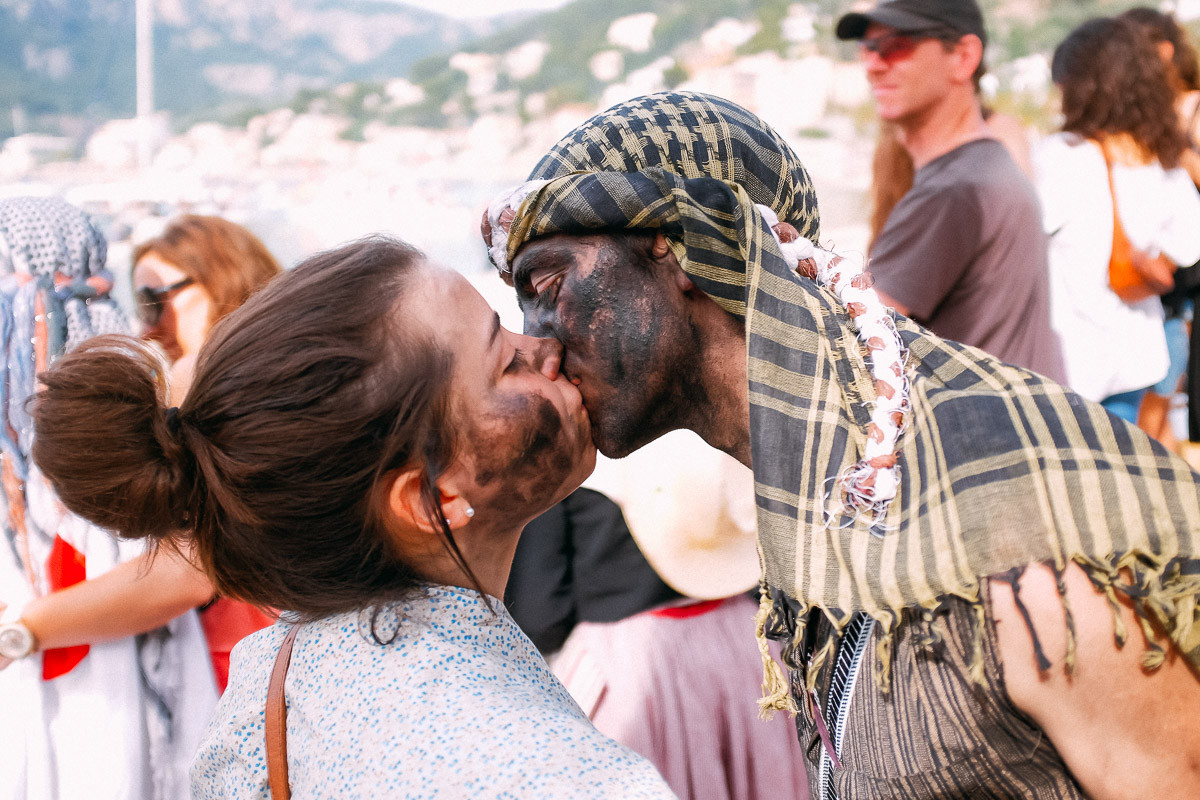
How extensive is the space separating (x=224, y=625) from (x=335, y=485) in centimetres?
174

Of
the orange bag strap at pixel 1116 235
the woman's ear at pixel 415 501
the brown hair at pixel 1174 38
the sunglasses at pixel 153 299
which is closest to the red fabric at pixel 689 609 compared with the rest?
the woman's ear at pixel 415 501

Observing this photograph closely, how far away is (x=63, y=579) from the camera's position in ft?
9.38

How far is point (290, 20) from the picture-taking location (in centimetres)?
859

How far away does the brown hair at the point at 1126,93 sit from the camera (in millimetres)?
4430

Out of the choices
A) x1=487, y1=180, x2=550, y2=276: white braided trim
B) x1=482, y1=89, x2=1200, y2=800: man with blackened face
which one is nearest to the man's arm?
x1=482, y1=89, x2=1200, y2=800: man with blackened face

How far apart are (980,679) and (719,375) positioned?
0.70 meters

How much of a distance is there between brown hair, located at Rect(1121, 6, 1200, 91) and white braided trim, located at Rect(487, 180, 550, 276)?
3.88 metres

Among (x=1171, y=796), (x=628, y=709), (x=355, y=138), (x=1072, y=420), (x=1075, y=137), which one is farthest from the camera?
(x=355, y=138)

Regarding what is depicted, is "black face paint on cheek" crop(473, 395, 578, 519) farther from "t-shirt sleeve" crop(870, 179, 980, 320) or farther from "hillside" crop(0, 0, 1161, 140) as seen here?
"hillside" crop(0, 0, 1161, 140)

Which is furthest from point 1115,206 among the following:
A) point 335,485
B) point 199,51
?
point 199,51

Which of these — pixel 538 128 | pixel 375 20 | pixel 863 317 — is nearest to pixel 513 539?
pixel 863 317

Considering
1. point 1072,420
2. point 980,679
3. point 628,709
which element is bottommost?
point 628,709

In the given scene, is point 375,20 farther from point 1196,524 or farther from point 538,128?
point 1196,524

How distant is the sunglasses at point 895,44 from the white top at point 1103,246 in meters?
1.06
